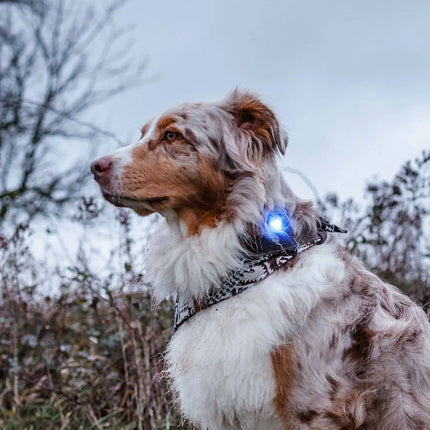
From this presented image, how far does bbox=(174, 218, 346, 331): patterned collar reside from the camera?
9.91 ft

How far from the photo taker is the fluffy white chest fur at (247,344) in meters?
2.83

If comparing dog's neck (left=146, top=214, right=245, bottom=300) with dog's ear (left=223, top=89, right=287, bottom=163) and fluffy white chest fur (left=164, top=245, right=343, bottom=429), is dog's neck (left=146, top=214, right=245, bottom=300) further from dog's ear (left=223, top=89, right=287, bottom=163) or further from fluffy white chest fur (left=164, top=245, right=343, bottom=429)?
dog's ear (left=223, top=89, right=287, bottom=163)

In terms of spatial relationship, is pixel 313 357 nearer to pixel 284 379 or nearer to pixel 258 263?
pixel 284 379

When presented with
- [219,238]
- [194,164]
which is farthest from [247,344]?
[194,164]

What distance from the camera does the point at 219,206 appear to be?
125 inches

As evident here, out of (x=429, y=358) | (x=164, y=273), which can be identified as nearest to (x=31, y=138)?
(x=164, y=273)

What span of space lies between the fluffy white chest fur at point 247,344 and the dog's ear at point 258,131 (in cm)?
61

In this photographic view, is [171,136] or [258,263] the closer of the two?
[258,263]

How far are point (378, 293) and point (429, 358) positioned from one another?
1.30 feet

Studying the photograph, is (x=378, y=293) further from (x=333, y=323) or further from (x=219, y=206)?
(x=219, y=206)

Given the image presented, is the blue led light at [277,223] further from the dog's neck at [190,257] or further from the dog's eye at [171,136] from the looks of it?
the dog's eye at [171,136]

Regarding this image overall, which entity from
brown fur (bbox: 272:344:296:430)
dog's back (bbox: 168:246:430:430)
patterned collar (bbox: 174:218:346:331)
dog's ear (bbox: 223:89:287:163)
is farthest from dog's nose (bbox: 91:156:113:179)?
brown fur (bbox: 272:344:296:430)

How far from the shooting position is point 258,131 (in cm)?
331

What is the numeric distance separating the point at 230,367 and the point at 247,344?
0.14 metres
